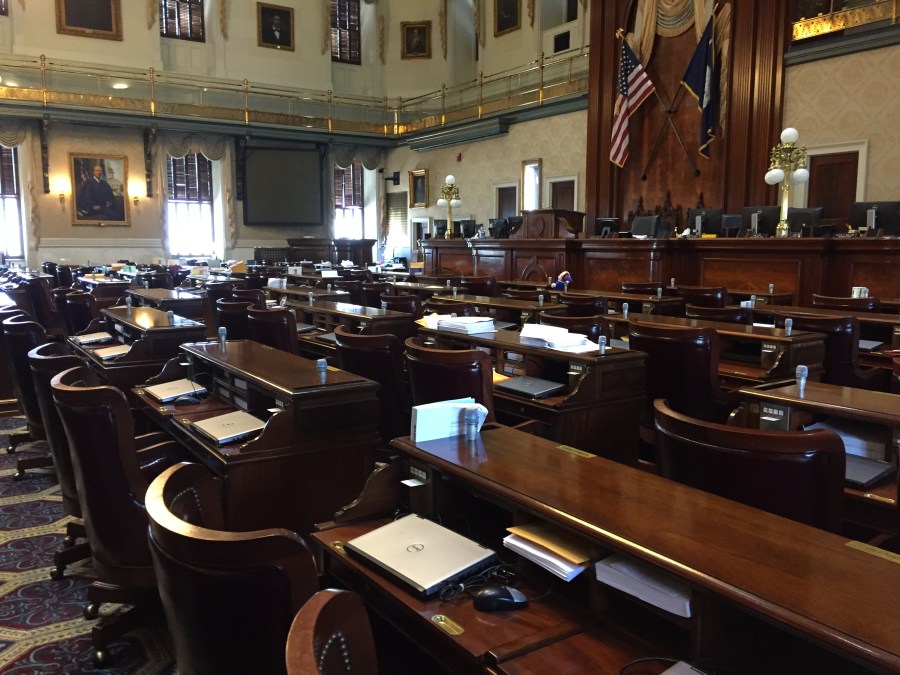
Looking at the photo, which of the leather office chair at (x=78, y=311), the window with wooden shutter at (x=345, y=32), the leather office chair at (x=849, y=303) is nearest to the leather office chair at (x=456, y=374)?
the leather office chair at (x=849, y=303)

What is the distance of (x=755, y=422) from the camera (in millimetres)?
2799

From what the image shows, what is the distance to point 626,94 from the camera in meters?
12.2

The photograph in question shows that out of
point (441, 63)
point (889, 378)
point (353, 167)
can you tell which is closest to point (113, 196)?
point (353, 167)

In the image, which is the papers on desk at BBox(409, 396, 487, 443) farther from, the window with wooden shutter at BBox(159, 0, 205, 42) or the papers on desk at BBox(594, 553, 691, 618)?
the window with wooden shutter at BBox(159, 0, 205, 42)

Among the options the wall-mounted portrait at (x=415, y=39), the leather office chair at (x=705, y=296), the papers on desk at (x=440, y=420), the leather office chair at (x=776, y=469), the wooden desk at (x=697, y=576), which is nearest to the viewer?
the wooden desk at (x=697, y=576)

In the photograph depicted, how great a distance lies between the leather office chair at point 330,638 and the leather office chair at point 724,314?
4313 millimetres

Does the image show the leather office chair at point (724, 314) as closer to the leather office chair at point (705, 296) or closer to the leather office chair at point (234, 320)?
the leather office chair at point (705, 296)

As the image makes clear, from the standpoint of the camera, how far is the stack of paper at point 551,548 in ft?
5.01

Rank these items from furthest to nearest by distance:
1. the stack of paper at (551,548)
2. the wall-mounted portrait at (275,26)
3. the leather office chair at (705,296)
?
the wall-mounted portrait at (275,26)
the leather office chair at (705,296)
the stack of paper at (551,548)

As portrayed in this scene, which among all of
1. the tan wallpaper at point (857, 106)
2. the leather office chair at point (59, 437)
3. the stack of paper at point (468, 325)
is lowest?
Result: the leather office chair at point (59, 437)

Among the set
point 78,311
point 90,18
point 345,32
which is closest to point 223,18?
point 90,18

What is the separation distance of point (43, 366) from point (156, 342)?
4.38 feet

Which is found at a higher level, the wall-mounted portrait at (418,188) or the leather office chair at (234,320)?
the wall-mounted portrait at (418,188)

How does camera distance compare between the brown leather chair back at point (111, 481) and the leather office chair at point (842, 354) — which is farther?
the leather office chair at point (842, 354)
